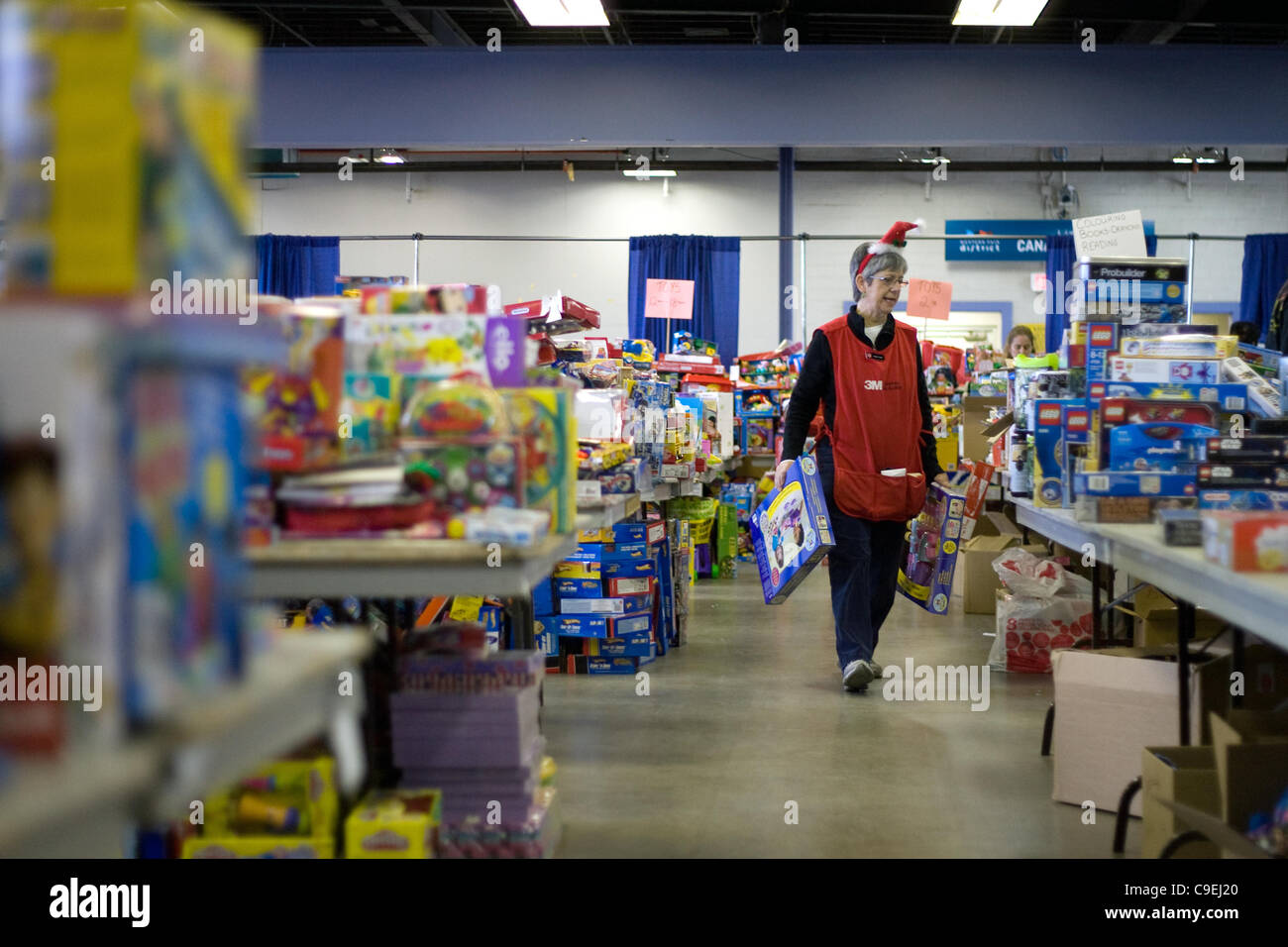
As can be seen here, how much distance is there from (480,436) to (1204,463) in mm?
1886

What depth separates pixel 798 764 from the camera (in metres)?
3.72

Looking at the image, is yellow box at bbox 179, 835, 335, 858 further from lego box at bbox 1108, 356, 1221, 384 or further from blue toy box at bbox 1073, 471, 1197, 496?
lego box at bbox 1108, 356, 1221, 384

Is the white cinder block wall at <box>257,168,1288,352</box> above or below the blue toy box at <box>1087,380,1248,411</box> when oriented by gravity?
above

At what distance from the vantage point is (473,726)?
2514mm

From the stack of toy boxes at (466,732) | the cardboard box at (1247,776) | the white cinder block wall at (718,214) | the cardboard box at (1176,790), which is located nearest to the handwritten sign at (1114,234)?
the cardboard box at (1176,790)

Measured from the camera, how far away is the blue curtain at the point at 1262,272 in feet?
40.4

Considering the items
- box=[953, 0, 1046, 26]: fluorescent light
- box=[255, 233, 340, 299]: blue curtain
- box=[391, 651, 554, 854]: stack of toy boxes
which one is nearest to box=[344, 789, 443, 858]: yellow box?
box=[391, 651, 554, 854]: stack of toy boxes

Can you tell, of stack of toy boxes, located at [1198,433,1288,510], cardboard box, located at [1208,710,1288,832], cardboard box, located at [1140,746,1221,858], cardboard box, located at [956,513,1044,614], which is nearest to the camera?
cardboard box, located at [1208,710,1288,832]

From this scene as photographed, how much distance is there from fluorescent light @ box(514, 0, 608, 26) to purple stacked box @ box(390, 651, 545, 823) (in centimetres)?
457

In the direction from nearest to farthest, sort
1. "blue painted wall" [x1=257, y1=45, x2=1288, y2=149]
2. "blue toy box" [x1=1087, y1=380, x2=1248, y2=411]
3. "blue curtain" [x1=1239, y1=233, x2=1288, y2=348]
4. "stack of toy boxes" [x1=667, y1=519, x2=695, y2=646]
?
"blue toy box" [x1=1087, y1=380, x2=1248, y2=411], "stack of toy boxes" [x1=667, y1=519, x2=695, y2=646], "blue painted wall" [x1=257, y1=45, x2=1288, y2=149], "blue curtain" [x1=1239, y1=233, x2=1288, y2=348]

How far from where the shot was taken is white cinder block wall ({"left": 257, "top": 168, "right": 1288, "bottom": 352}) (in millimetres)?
14867

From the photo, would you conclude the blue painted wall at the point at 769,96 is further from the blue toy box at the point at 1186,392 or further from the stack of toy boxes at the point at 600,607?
the blue toy box at the point at 1186,392
